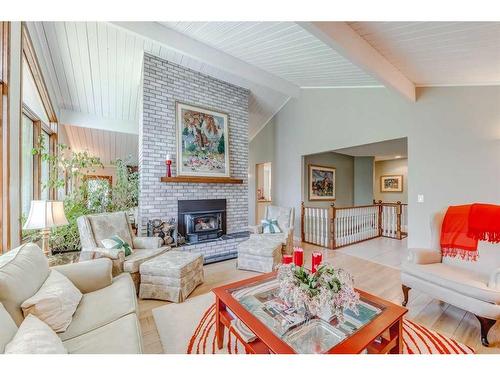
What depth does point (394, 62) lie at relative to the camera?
8.47 feet

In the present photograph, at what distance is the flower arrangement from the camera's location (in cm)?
128

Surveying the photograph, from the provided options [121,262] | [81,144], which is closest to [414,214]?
[121,262]

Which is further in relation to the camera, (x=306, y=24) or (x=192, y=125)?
(x=192, y=125)

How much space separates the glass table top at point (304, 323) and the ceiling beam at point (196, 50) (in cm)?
348

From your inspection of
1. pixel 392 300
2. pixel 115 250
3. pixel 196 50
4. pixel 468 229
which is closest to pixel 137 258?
pixel 115 250

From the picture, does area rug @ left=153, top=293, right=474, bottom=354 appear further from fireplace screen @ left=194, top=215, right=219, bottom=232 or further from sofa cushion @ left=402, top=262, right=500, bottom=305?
fireplace screen @ left=194, top=215, right=219, bottom=232

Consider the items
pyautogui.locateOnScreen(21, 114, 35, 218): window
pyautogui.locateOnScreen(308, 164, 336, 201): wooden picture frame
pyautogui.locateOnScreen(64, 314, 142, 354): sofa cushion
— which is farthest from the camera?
pyautogui.locateOnScreen(308, 164, 336, 201): wooden picture frame

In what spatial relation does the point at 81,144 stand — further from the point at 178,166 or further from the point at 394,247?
the point at 394,247

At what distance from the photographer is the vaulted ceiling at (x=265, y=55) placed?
6.52 ft

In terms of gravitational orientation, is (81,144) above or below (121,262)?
above

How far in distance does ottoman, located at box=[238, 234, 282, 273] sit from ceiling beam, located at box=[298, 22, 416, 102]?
2.49 meters

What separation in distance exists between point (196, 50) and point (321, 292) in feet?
12.1

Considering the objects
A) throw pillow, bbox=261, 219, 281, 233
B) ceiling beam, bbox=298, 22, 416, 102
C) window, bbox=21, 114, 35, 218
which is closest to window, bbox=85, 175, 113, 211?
window, bbox=21, 114, 35, 218
